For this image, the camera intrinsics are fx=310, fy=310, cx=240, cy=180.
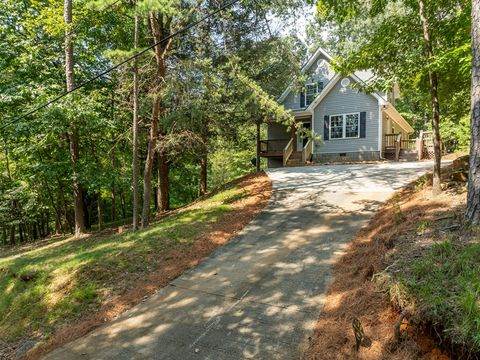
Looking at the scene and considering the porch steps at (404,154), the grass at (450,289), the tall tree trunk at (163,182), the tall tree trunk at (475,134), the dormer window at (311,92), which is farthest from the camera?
the dormer window at (311,92)

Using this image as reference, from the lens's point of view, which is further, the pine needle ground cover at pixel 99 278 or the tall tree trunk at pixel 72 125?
the tall tree trunk at pixel 72 125

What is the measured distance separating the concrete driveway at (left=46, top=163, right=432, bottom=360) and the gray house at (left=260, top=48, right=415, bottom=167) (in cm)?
980

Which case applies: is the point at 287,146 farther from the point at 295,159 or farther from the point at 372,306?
the point at 372,306

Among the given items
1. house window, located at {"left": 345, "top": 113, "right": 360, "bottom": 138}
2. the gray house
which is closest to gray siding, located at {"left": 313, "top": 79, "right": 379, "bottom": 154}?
the gray house

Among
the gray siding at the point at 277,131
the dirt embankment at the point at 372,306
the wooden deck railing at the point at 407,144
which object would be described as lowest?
the dirt embankment at the point at 372,306

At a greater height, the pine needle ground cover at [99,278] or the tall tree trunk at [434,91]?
the tall tree trunk at [434,91]

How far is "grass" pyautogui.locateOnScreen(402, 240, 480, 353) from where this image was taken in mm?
2482

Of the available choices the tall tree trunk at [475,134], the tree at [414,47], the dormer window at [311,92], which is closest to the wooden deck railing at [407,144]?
the dormer window at [311,92]

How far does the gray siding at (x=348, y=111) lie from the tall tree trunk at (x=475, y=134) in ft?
42.6

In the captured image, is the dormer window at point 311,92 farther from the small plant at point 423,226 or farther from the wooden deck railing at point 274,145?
the small plant at point 423,226

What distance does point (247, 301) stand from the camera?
4.80 meters

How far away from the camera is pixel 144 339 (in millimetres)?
4203

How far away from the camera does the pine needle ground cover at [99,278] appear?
5266 mm

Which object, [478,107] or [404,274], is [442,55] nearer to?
[478,107]
